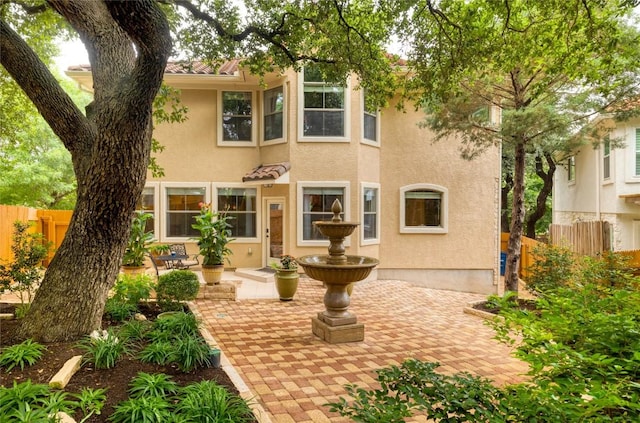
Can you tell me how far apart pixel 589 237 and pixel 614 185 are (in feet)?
11.5

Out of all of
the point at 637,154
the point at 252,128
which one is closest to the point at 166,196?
the point at 252,128

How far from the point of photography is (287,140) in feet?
39.2

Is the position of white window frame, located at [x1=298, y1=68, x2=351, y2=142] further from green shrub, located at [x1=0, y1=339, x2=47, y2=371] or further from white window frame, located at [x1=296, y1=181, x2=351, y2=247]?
green shrub, located at [x1=0, y1=339, x2=47, y2=371]

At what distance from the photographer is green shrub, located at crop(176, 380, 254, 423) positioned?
2.89 meters

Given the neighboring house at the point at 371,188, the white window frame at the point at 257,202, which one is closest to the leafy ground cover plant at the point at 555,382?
the neighboring house at the point at 371,188

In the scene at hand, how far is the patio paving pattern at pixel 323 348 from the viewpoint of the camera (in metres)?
4.20

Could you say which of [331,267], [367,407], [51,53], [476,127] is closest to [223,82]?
[51,53]

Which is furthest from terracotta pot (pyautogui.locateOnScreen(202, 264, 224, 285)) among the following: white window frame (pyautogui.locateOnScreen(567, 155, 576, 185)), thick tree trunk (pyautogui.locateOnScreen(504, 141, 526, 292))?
white window frame (pyautogui.locateOnScreen(567, 155, 576, 185))

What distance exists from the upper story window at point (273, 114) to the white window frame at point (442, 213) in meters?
4.33

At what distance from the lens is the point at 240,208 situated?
1293 centimetres

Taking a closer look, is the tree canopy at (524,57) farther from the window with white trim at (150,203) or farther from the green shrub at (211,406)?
the window with white trim at (150,203)

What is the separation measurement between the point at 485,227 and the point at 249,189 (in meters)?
7.78

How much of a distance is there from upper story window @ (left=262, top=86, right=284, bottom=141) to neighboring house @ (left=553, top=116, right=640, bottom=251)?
959 centimetres

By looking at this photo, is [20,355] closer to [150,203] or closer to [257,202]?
[257,202]
